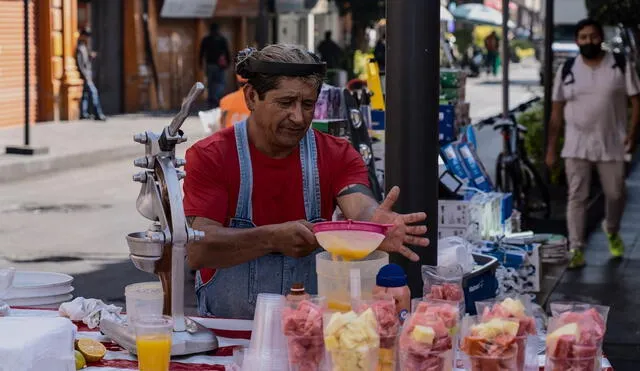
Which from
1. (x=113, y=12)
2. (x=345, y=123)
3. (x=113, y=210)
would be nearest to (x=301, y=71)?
(x=345, y=123)

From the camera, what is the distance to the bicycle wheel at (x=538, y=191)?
1251 cm

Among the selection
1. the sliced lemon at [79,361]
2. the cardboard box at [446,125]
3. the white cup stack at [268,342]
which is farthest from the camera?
the cardboard box at [446,125]

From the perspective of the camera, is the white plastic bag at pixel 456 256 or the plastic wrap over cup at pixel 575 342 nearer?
the plastic wrap over cup at pixel 575 342

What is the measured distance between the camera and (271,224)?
4.43 m

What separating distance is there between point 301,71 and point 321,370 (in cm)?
128

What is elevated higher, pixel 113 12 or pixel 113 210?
pixel 113 12

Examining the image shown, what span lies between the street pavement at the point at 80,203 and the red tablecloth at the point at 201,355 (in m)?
3.49

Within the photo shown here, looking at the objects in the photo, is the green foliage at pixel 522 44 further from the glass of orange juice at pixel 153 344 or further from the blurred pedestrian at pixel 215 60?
the glass of orange juice at pixel 153 344

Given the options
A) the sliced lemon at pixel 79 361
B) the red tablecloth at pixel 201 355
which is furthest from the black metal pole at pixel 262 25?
the sliced lemon at pixel 79 361

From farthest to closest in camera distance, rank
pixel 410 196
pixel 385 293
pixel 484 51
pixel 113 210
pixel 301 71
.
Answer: pixel 484 51, pixel 113 210, pixel 410 196, pixel 301 71, pixel 385 293

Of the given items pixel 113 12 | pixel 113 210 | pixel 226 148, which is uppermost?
pixel 113 12

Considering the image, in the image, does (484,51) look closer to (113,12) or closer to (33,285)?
(113,12)

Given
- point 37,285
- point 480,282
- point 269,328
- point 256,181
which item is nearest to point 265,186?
point 256,181

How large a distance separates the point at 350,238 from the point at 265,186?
2.91 feet
